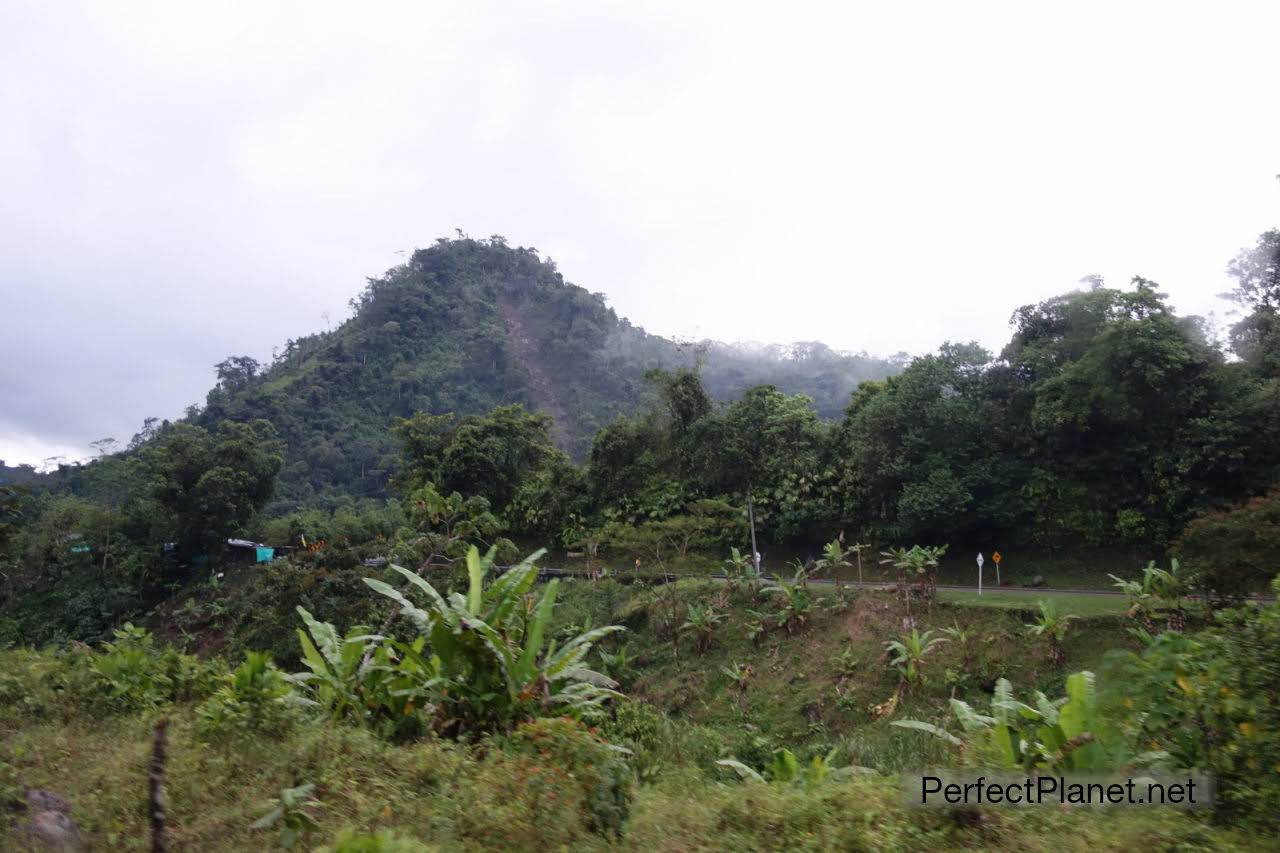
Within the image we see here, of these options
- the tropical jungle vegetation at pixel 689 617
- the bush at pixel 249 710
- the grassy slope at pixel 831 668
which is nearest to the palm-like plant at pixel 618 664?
the tropical jungle vegetation at pixel 689 617

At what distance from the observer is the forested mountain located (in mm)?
48594

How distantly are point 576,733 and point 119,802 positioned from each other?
255 cm

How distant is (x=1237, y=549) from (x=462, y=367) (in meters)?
54.5

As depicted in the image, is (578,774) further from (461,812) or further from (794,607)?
(794,607)

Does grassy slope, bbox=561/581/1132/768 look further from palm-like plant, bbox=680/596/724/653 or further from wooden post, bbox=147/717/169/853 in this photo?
wooden post, bbox=147/717/169/853

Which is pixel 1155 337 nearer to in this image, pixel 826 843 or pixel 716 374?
pixel 826 843

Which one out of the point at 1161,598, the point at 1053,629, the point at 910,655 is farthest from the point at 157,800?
the point at 1161,598

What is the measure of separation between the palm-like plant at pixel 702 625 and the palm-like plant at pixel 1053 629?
20.6 feet

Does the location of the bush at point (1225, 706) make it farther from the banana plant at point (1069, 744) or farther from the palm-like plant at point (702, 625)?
the palm-like plant at point (702, 625)

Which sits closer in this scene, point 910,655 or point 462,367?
point 910,655

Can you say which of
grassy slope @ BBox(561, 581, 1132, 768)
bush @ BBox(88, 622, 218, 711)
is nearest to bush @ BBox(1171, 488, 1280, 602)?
grassy slope @ BBox(561, 581, 1132, 768)

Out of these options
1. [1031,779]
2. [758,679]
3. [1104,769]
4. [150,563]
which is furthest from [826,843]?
[150,563]

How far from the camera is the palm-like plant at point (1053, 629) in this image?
40.7 feet

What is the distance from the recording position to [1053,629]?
41.0 feet
